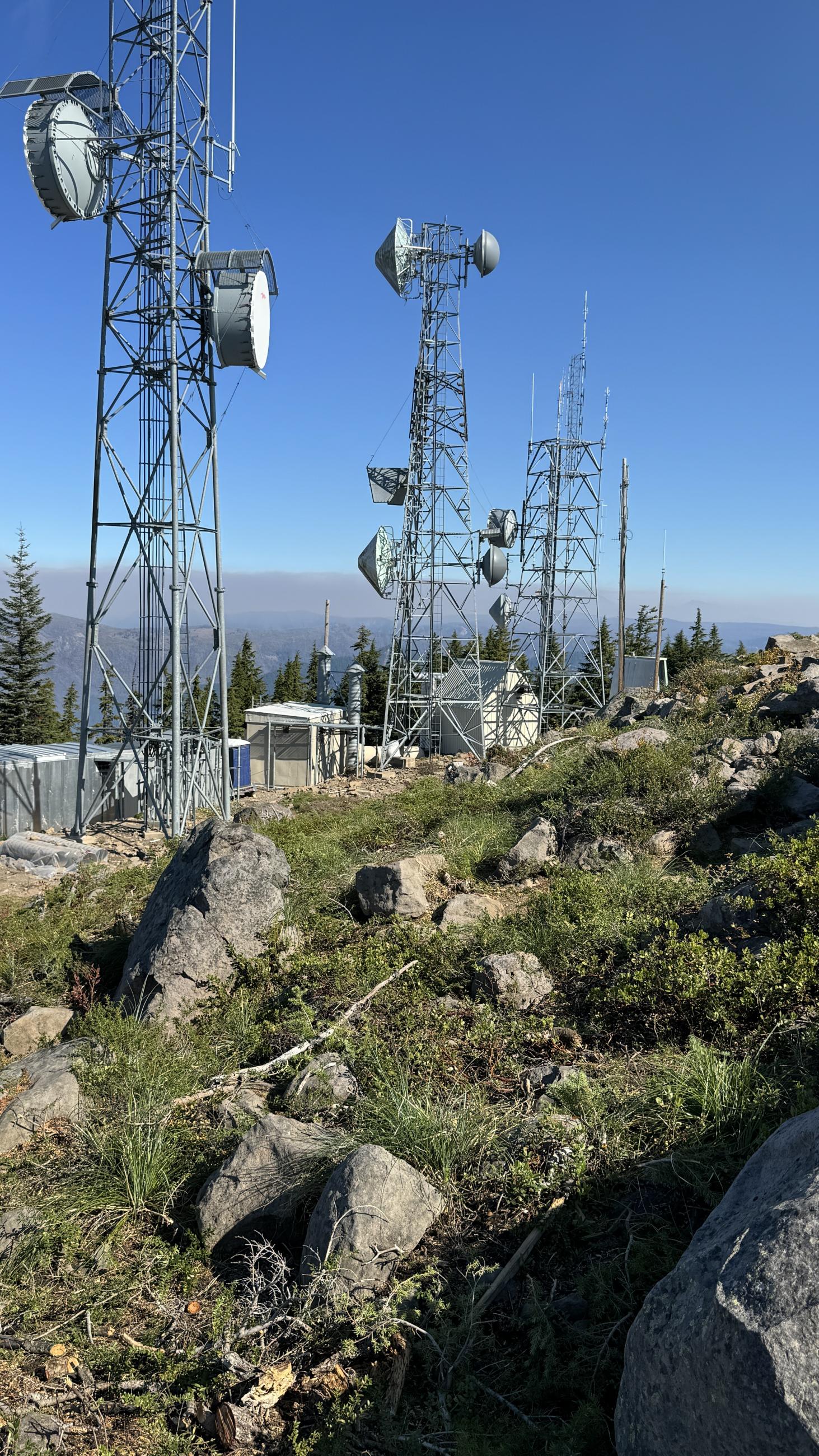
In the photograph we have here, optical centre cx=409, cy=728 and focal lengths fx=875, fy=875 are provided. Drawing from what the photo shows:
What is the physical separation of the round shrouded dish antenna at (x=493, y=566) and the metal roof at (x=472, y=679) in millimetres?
2747

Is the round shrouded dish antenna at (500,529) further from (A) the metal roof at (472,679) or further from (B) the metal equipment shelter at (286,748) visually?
(B) the metal equipment shelter at (286,748)

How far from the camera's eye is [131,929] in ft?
27.8

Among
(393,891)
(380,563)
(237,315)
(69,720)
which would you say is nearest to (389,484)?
(380,563)

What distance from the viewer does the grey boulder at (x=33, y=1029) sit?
21.3 ft

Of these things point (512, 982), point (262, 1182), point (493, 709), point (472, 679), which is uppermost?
point (472, 679)

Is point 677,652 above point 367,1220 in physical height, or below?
above

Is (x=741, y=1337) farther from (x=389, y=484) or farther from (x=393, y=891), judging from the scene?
(x=389, y=484)

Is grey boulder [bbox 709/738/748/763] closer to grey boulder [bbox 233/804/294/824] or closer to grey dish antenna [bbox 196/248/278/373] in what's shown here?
grey boulder [bbox 233/804/294/824]

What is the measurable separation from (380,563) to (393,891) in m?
17.9

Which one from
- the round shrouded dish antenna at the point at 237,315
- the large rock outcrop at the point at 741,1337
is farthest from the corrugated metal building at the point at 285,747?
the large rock outcrop at the point at 741,1337

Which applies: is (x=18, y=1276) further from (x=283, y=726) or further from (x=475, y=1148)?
(x=283, y=726)

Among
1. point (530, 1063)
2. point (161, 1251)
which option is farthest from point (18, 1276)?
point (530, 1063)

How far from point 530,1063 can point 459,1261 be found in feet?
4.84

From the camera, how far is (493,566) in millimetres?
26781
